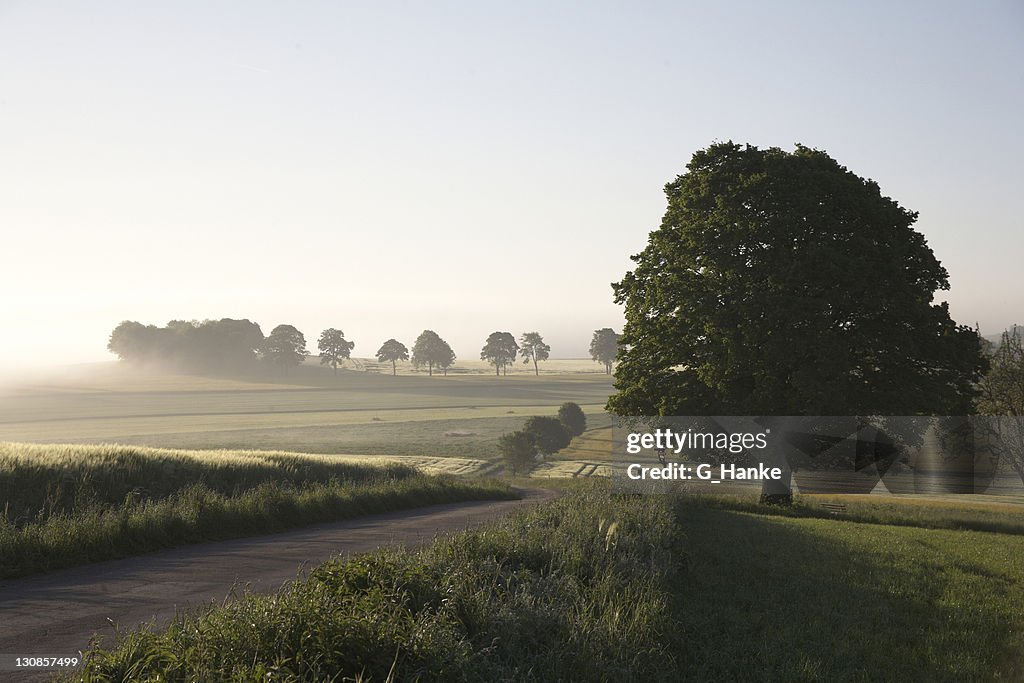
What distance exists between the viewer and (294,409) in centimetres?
10781

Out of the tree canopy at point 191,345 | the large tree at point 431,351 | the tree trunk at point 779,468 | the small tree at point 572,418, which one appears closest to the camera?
the tree trunk at point 779,468

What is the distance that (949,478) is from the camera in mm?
47250

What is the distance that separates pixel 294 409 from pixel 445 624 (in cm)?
10541

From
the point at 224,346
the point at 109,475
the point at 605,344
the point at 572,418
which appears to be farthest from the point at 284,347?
the point at 109,475

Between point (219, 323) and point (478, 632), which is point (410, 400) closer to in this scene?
point (219, 323)

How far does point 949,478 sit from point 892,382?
27249 mm

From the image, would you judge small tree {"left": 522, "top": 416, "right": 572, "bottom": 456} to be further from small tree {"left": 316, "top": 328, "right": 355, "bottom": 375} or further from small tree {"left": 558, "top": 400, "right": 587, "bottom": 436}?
small tree {"left": 316, "top": 328, "right": 355, "bottom": 375}

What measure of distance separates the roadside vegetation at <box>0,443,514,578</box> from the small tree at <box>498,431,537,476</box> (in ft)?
131

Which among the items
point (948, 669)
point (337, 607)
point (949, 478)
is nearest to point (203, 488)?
point (337, 607)

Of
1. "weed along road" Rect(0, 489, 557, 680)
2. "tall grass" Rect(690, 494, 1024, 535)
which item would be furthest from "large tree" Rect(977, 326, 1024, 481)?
"weed along road" Rect(0, 489, 557, 680)

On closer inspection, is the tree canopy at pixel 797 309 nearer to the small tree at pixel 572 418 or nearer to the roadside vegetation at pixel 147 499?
the roadside vegetation at pixel 147 499

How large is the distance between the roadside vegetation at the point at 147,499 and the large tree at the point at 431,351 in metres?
158

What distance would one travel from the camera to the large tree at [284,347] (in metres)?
172

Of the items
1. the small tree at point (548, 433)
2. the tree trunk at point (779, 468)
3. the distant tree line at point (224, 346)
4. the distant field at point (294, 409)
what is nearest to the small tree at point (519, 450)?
the distant field at point (294, 409)
